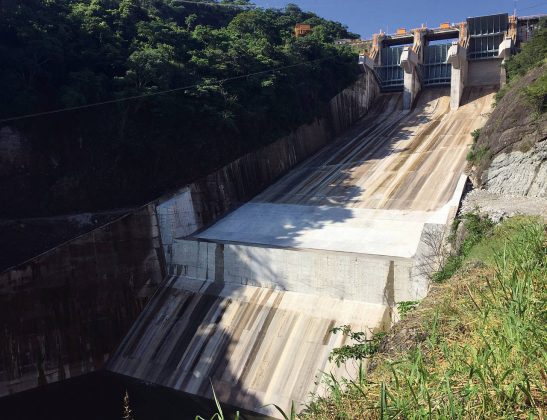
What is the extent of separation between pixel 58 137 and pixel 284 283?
11770 mm

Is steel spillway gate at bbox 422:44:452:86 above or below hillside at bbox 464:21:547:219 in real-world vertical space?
above

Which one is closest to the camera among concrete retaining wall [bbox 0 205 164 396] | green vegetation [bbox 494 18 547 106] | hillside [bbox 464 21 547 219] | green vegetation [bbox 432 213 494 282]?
green vegetation [bbox 432 213 494 282]

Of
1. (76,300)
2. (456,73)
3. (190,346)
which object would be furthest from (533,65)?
(76,300)

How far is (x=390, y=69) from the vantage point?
35688 mm

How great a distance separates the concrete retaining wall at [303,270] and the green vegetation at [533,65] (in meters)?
8.41

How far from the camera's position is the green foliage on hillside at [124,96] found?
62.5ft

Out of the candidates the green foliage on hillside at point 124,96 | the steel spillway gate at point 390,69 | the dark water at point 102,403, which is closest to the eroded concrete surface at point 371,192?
the green foliage on hillside at point 124,96

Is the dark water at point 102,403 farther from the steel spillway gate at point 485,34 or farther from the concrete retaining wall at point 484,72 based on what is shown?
the steel spillway gate at point 485,34

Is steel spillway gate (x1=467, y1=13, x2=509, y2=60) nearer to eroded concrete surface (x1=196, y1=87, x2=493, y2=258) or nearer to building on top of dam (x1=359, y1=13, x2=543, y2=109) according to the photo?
building on top of dam (x1=359, y1=13, x2=543, y2=109)

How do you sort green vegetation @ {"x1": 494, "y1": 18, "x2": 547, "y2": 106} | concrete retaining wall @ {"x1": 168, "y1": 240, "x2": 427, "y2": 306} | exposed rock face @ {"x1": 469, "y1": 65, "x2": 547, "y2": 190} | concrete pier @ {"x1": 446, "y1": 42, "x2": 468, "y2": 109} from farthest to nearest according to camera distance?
concrete pier @ {"x1": 446, "y1": 42, "x2": 468, "y2": 109}, green vegetation @ {"x1": 494, "y1": 18, "x2": 547, "y2": 106}, exposed rock face @ {"x1": 469, "y1": 65, "x2": 547, "y2": 190}, concrete retaining wall @ {"x1": 168, "y1": 240, "x2": 427, "y2": 306}

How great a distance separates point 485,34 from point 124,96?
1074 inches

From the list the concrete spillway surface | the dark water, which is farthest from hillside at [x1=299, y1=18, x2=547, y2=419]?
the dark water

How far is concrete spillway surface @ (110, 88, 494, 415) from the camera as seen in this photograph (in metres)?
14.1

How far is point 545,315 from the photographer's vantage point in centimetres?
545
